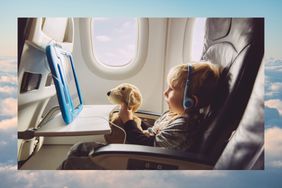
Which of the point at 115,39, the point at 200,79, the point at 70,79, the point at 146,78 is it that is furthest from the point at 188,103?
the point at 70,79

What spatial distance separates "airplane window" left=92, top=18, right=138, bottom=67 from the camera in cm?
288

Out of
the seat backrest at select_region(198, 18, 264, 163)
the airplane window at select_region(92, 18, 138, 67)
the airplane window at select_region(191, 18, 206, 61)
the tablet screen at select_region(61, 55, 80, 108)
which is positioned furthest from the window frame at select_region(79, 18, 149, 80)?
the seat backrest at select_region(198, 18, 264, 163)

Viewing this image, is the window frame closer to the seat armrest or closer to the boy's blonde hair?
the boy's blonde hair

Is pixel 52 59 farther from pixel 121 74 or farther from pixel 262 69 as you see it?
pixel 262 69

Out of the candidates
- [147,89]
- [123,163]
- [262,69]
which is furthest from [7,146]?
[262,69]

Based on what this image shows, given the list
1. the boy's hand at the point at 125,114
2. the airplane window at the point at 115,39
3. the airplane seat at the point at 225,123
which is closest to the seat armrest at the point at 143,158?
the airplane seat at the point at 225,123

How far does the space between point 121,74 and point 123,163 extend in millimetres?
552

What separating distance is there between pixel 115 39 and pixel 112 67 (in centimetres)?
17

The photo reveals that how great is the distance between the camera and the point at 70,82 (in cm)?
280

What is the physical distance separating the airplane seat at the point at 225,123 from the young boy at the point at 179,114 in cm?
8

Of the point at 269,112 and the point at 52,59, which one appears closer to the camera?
the point at 52,59

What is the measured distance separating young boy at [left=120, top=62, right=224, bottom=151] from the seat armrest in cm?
9

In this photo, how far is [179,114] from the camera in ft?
9.27

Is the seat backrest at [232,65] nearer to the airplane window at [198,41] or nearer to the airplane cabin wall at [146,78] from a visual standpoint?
the airplane window at [198,41]
